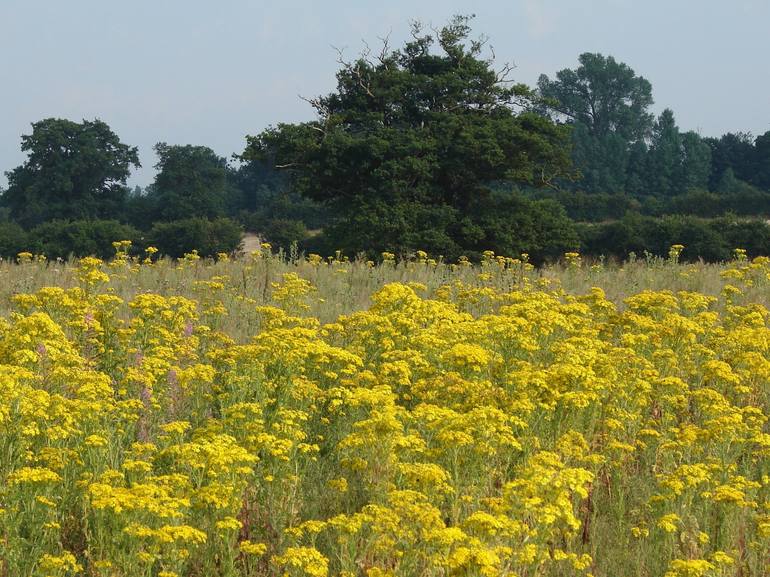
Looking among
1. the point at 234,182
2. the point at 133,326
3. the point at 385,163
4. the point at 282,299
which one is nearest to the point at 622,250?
the point at 385,163

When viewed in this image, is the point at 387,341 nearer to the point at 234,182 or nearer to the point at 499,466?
the point at 499,466

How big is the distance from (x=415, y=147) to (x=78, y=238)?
29.1 meters

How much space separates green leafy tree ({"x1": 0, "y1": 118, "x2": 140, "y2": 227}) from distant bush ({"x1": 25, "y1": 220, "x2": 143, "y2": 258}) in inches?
466

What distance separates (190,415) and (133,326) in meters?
0.89

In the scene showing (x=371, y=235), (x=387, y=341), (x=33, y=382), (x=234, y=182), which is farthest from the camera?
(x=234, y=182)

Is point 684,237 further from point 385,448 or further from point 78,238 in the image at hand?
point 385,448

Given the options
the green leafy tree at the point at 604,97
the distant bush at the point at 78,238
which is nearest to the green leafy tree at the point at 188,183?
the distant bush at the point at 78,238

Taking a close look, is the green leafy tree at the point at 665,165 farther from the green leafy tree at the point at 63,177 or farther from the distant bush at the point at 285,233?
the green leafy tree at the point at 63,177

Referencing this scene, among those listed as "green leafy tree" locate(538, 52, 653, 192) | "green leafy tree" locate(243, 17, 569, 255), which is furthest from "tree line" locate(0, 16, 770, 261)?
"green leafy tree" locate(538, 52, 653, 192)

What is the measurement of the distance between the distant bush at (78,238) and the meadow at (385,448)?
41.7 metres

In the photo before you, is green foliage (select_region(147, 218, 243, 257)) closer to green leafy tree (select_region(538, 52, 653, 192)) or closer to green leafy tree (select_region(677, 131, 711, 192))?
green leafy tree (select_region(677, 131, 711, 192))

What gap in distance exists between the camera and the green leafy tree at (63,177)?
208 ft

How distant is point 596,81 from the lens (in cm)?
8719

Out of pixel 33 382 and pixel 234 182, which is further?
pixel 234 182
